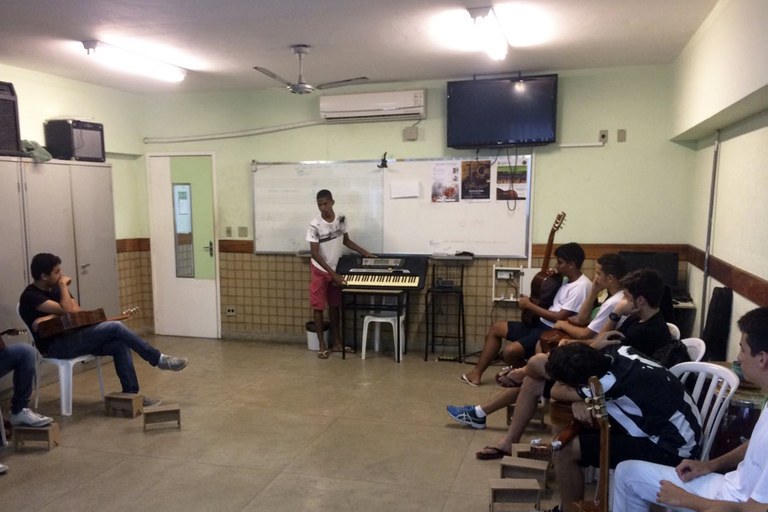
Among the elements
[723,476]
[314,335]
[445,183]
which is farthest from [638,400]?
[314,335]

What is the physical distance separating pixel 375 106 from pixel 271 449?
11.1 feet

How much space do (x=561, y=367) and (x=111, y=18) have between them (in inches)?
135

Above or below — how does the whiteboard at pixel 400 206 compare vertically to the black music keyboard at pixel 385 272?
above

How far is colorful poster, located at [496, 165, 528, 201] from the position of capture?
5.35 meters

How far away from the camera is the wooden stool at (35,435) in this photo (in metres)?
3.51

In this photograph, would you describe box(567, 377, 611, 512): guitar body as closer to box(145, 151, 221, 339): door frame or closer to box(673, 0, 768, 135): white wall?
box(673, 0, 768, 135): white wall

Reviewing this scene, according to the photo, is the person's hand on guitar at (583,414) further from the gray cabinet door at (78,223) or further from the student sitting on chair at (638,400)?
the gray cabinet door at (78,223)

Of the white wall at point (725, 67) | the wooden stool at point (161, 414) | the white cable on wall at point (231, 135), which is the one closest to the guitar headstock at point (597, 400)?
the white wall at point (725, 67)

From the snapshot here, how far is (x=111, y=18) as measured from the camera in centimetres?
356

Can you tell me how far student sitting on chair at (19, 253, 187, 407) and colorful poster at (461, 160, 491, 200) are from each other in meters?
3.04

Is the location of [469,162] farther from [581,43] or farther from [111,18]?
[111,18]

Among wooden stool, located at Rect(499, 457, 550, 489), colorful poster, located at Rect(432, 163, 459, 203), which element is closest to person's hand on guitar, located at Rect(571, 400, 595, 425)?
wooden stool, located at Rect(499, 457, 550, 489)

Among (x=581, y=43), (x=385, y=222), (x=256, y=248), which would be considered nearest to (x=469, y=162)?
(x=385, y=222)

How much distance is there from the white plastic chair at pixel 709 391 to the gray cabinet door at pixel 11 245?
4.72 meters
